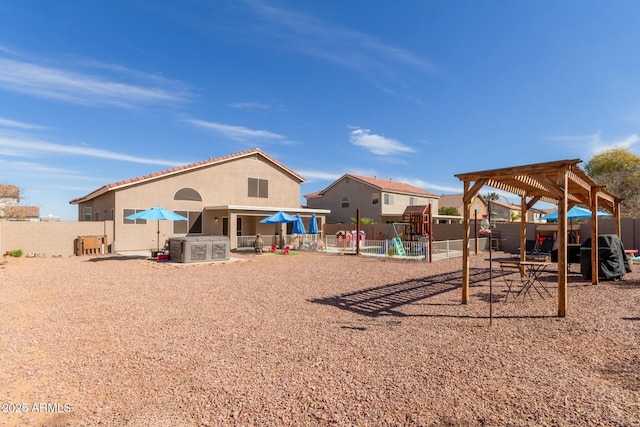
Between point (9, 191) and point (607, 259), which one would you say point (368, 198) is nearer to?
point (607, 259)

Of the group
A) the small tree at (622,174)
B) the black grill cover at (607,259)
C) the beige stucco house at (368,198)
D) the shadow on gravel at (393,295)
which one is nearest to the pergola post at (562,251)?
the shadow on gravel at (393,295)

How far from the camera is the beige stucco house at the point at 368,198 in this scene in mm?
34812

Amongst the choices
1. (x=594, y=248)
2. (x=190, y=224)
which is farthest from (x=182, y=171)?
(x=594, y=248)

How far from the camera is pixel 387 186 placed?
36.0 m

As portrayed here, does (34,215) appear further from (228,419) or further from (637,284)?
(637,284)

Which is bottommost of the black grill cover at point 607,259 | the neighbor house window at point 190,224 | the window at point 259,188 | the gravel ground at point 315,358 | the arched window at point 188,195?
the gravel ground at point 315,358

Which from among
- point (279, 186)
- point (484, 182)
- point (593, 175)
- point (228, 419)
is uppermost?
point (593, 175)

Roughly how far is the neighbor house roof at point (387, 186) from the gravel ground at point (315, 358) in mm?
26600

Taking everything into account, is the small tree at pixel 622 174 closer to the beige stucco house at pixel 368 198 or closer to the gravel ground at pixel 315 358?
the beige stucco house at pixel 368 198


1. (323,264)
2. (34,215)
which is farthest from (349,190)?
(34,215)

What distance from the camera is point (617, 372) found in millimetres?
4047

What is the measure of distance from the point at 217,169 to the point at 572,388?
21.4 meters

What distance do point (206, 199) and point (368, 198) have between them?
1840 cm

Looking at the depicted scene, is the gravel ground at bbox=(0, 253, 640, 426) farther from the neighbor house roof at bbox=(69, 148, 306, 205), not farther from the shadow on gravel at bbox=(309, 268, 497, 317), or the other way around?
the neighbor house roof at bbox=(69, 148, 306, 205)
